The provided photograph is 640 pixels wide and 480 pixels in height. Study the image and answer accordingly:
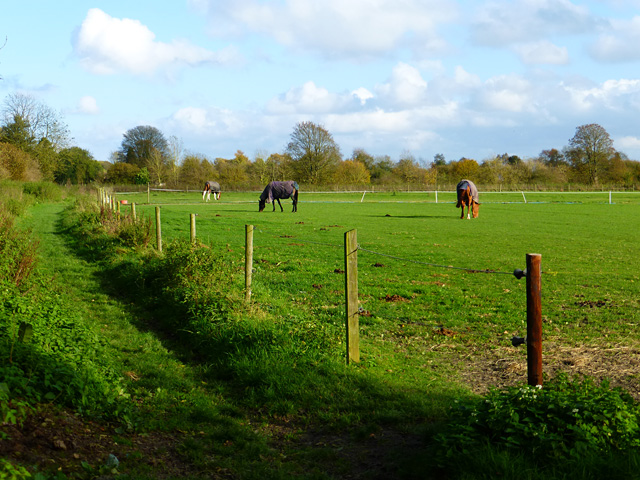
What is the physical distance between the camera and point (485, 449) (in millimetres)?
3896

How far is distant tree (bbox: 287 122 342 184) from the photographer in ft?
248

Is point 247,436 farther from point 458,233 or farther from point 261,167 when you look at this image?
point 261,167

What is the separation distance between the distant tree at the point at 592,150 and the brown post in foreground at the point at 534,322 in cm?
7765

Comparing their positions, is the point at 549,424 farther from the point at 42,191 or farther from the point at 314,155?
the point at 314,155

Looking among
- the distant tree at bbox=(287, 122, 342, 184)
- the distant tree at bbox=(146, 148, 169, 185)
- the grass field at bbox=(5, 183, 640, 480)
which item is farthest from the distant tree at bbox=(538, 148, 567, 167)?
the grass field at bbox=(5, 183, 640, 480)

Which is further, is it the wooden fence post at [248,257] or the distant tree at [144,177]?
the distant tree at [144,177]

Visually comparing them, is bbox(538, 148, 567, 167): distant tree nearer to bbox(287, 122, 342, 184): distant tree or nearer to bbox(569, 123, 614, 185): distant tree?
bbox(569, 123, 614, 185): distant tree

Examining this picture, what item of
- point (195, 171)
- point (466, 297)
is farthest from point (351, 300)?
point (195, 171)

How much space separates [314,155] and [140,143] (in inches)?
1648

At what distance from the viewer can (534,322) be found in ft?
16.0

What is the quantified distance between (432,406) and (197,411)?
→ 2.29 metres

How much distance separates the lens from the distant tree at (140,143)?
332ft

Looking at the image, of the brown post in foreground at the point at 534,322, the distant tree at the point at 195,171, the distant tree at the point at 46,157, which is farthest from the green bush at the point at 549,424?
the distant tree at the point at 195,171

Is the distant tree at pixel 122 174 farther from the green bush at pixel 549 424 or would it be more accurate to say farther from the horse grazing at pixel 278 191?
the green bush at pixel 549 424
